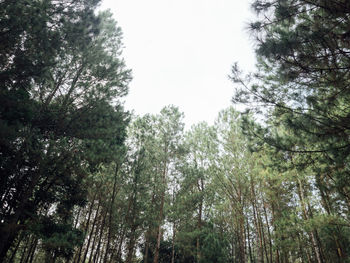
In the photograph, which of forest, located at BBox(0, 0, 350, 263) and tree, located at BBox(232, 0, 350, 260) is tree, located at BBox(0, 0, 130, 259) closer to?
forest, located at BBox(0, 0, 350, 263)

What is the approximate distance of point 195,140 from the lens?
591 inches

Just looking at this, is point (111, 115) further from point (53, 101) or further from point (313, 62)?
point (313, 62)

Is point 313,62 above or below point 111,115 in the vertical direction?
below

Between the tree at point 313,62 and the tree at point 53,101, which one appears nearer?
the tree at point 313,62

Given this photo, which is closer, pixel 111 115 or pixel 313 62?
pixel 313 62

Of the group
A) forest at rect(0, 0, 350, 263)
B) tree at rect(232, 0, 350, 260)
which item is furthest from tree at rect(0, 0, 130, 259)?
tree at rect(232, 0, 350, 260)

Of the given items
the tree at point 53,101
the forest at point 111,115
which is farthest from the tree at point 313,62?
the tree at point 53,101

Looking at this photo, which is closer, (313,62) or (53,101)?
(313,62)

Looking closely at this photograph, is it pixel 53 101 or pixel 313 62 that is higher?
pixel 53 101

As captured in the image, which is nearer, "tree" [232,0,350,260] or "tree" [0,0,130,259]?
"tree" [232,0,350,260]

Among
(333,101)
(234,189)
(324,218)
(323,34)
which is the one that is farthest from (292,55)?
(234,189)

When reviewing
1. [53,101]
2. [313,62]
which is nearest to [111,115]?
[53,101]

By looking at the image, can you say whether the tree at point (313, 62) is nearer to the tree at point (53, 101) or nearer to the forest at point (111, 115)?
the forest at point (111, 115)

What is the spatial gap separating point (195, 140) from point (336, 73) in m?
11.6
